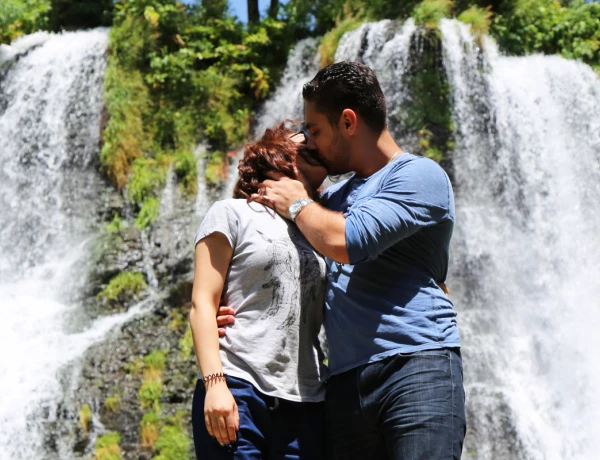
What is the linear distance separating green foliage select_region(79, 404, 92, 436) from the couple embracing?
4979 mm

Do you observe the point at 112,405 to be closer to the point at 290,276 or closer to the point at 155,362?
the point at 155,362

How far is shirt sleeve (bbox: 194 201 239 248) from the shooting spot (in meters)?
2.15

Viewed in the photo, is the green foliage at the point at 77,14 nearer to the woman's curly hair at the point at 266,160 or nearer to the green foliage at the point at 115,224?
the green foliage at the point at 115,224

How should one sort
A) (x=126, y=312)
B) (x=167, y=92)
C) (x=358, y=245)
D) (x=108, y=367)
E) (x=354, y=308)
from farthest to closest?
1. (x=167, y=92)
2. (x=126, y=312)
3. (x=108, y=367)
4. (x=354, y=308)
5. (x=358, y=245)

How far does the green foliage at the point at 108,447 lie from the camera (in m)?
6.50

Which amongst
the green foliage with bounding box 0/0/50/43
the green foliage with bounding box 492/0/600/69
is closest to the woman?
the green foliage with bounding box 492/0/600/69

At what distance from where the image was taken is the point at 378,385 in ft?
6.63

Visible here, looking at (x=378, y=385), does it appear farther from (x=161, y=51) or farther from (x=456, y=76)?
(x=161, y=51)

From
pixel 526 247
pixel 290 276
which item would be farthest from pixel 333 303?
pixel 526 247

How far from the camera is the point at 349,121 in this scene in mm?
2184

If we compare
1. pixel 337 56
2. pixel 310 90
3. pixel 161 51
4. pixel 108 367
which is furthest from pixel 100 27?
pixel 310 90

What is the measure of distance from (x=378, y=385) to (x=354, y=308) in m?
0.23

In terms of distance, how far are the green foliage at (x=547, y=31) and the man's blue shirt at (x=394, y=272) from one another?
8.15 m

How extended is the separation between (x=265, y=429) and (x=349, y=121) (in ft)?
3.07
